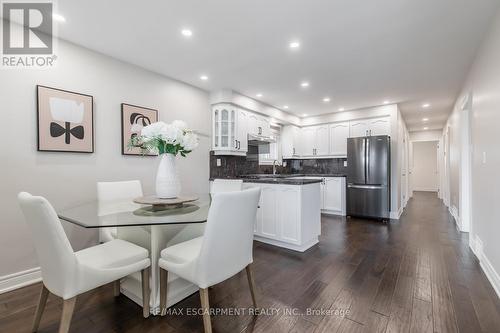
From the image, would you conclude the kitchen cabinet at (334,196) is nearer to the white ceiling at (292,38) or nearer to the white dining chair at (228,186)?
the white ceiling at (292,38)

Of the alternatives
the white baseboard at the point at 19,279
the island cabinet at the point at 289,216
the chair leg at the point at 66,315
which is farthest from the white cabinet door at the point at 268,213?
the white baseboard at the point at 19,279

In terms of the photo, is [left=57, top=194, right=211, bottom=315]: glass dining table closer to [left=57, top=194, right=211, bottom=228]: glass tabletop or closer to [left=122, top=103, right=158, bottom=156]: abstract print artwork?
[left=57, top=194, right=211, bottom=228]: glass tabletop

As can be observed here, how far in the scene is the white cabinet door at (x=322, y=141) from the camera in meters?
5.80

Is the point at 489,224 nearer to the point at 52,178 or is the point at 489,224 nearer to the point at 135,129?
the point at 135,129

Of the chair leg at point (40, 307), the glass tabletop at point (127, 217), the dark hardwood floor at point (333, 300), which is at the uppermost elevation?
the glass tabletop at point (127, 217)

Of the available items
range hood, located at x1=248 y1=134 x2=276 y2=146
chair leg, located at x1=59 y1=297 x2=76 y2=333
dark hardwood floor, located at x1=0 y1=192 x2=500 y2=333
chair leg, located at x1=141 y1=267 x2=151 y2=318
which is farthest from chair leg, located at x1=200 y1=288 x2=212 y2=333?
range hood, located at x1=248 y1=134 x2=276 y2=146

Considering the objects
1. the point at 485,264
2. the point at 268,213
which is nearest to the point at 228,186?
the point at 268,213

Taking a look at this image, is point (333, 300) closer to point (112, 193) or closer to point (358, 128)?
point (112, 193)

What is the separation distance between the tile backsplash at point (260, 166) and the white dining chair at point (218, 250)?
8.33 ft

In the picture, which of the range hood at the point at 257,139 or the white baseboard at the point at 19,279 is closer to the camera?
the white baseboard at the point at 19,279

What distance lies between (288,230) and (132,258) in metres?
1.94

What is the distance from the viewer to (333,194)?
523cm

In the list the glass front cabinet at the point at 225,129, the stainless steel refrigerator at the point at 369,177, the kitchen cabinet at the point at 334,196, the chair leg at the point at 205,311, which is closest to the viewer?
the chair leg at the point at 205,311

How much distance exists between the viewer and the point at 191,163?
12.2 feet
